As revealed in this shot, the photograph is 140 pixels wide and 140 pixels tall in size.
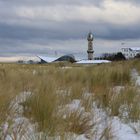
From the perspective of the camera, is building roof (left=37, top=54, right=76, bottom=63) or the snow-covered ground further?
building roof (left=37, top=54, right=76, bottom=63)

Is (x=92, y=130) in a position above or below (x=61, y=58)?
below

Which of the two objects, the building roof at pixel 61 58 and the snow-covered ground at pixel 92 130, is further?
the building roof at pixel 61 58

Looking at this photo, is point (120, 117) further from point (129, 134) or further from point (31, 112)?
point (31, 112)

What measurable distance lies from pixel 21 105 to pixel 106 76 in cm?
788

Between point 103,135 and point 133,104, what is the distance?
2.55 meters

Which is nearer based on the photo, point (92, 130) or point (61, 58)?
point (92, 130)

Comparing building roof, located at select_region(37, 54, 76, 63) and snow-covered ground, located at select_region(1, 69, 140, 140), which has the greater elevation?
building roof, located at select_region(37, 54, 76, 63)

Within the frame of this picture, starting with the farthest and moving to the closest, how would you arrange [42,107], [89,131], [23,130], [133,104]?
1. [133,104]
2. [42,107]
3. [89,131]
4. [23,130]

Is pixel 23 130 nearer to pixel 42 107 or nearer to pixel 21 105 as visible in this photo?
pixel 42 107

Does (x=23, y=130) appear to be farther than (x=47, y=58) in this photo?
No

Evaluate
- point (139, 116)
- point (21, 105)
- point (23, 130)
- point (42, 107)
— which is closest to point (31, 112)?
point (42, 107)

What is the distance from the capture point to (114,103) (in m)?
8.36

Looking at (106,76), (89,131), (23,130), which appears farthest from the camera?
(106,76)

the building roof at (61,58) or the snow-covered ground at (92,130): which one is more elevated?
the building roof at (61,58)
